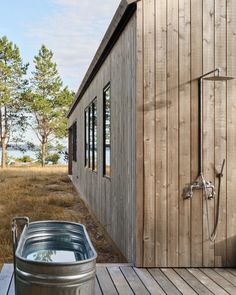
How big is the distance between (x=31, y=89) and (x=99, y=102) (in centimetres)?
2390

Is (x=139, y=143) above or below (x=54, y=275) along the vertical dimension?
above

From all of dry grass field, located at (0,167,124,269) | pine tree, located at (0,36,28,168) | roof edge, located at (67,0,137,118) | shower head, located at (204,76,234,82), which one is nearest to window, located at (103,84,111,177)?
roof edge, located at (67,0,137,118)

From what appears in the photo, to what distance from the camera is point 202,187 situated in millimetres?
4469

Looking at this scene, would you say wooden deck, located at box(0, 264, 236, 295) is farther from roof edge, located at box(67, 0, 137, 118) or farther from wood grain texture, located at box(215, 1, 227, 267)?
roof edge, located at box(67, 0, 137, 118)

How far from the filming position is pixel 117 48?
5.73m

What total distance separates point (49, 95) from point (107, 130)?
2508 cm

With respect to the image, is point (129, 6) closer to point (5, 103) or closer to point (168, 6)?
point (168, 6)

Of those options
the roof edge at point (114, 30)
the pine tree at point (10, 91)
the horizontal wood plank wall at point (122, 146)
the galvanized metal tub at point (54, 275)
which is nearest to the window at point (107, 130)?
the horizontal wood plank wall at point (122, 146)

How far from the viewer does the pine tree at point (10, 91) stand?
28453mm

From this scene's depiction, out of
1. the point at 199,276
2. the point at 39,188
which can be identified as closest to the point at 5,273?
the point at 199,276

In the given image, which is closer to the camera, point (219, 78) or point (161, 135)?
point (219, 78)

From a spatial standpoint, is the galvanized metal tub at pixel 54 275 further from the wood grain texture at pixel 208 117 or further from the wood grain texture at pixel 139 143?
the wood grain texture at pixel 208 117

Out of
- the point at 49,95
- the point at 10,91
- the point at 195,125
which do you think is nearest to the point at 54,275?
the point at 195,125

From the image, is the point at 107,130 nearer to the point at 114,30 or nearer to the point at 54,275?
the point at 114,30
